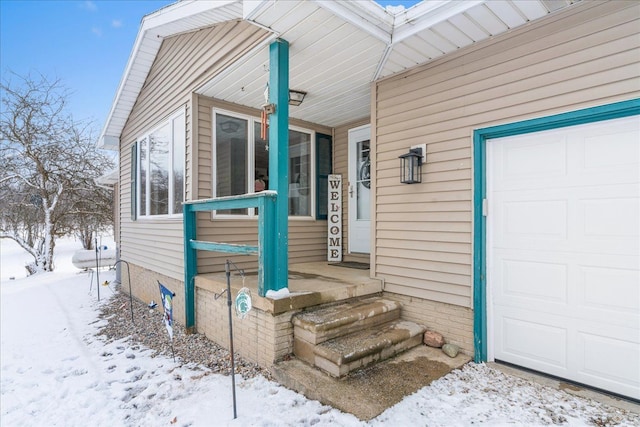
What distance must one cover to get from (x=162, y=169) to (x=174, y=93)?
117cm

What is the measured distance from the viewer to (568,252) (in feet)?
8.71

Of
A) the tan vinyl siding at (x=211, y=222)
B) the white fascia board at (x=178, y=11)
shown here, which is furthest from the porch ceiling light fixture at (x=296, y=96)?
the white fascia board at (x=178, y=11)

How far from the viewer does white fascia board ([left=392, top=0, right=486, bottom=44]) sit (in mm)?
2627

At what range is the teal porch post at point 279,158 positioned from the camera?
306cm

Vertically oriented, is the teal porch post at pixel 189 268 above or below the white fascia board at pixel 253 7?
below

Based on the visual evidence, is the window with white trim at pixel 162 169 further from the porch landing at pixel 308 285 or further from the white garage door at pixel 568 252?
the white garage door at pixel 568 252

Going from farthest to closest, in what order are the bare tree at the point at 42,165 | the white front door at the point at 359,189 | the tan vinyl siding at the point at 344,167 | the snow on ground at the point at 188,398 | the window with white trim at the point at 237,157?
the bare tree at the point at 42,165
the tan vinyl siding at the point at 344,167
the white front door at the point at 359,189
the window with white trim at the point at 237,157
the snow on ground at the point at 188,398

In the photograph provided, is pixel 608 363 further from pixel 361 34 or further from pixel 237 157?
pixel 237 157

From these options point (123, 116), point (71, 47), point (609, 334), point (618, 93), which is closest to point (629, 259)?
point (609, 334)

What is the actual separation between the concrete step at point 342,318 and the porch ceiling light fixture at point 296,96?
2.50 metres

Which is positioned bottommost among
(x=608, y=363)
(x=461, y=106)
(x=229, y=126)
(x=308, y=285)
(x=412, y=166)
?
(x=608, y=363)

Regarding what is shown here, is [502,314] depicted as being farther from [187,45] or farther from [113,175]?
[113,175]

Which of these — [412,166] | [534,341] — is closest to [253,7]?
[412,166]

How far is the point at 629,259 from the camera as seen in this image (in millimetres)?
2395
